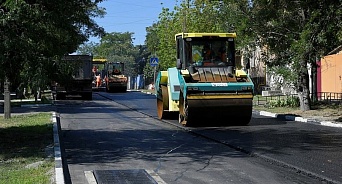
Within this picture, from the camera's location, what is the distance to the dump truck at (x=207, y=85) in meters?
16.9

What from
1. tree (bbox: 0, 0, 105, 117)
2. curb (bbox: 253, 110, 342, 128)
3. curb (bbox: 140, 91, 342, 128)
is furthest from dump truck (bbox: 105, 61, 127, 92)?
tree (bbox: 0, 0, 105, 117)

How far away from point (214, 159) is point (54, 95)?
2830 centimetres

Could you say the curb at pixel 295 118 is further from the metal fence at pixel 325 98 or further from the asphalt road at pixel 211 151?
the metal fence at pixel 325 98

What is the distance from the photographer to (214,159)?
10922 mm

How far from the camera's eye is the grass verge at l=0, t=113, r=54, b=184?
28.7 ft

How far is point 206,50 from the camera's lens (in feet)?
61.9

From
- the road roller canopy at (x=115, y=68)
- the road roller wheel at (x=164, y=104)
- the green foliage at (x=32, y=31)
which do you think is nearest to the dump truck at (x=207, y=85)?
the road roller wheel at (x=164, y=104)

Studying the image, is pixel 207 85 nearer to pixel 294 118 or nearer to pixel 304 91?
pixel 294 118

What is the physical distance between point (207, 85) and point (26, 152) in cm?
690

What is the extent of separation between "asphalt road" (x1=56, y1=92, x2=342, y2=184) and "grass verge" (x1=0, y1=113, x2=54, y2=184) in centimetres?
50

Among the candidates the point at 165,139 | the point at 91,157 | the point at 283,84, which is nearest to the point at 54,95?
the point at 283,84

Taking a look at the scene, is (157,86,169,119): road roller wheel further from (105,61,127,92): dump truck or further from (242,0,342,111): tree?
(105,61,127,92): dump truck

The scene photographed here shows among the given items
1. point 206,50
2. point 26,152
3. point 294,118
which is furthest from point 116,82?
point 26,152

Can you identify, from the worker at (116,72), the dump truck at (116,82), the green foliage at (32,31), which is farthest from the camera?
the worker at (116,72)
